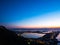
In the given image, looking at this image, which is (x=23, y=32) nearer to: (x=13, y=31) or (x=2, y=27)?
(x=13, y=31)

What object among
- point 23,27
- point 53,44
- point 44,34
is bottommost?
point 53,44

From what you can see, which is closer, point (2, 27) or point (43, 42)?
point (43, 42)

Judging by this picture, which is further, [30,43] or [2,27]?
[2,27]

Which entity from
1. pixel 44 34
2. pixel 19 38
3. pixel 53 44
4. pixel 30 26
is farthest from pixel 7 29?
pixel 53 44

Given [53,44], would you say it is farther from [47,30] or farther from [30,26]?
[30,26]

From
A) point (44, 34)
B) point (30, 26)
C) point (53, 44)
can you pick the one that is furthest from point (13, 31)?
point (53, 44)

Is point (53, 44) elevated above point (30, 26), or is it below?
below
